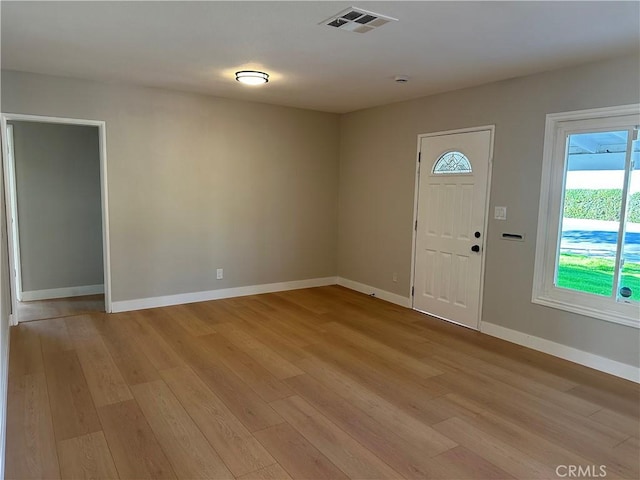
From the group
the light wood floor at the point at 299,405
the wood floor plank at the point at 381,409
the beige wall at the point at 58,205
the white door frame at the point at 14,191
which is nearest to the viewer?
the light wood floor at the point at 299,405

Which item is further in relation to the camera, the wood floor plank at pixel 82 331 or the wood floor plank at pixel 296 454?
the wood floor plank at pixel 82 331

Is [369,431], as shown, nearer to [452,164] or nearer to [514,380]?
[514,380]

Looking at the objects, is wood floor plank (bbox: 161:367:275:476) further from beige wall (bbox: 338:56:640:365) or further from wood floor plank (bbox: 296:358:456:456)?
beige wall (bbox: 338:56:640:365)

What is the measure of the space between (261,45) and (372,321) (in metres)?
3.03

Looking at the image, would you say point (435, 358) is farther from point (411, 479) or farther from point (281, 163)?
point (281, 163)

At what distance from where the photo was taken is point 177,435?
2537 millimetres

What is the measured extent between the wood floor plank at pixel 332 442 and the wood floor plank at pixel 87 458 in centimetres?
103

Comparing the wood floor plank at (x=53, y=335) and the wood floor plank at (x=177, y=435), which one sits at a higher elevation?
the wood floor plank at (x=53, y=335)

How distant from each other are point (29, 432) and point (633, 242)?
4.40m

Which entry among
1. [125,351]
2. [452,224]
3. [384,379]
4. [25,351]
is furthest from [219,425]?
[452,224]

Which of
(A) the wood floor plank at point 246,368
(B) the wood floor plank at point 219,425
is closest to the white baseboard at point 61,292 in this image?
(A) the wood floor plank at point 246,368

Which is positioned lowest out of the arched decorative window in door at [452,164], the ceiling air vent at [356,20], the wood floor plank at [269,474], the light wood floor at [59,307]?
the wood floor plank at [269,474]

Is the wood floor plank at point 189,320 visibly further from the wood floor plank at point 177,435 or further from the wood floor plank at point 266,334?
the wood floor plank at point 177,435

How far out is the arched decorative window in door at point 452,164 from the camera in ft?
15.0
